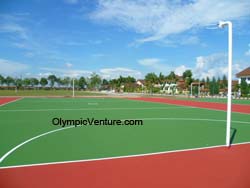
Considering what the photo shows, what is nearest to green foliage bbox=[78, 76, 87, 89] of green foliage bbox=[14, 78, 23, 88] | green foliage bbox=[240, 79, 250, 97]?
green foliage bbox=[14, 78, 23, 88]

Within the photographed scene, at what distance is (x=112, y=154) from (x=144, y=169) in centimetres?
120

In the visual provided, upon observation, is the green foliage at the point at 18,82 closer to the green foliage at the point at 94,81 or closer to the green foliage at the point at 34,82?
the green foliage at the point at 34,82

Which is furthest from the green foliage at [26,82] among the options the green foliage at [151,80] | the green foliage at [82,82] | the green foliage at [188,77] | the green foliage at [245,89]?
the green foliage at [245,89]

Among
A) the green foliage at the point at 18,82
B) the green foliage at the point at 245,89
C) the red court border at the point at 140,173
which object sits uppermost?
the green foliage at the point at 18,82

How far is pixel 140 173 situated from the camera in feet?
14.4

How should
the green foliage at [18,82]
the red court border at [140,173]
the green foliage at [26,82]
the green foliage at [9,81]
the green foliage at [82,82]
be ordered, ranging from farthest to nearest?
the green foliage at [82,82]
the green foliage at [26,82]
the green foliage at [18,82]
the green foliage at [9,81]
the red court border at [140,173]

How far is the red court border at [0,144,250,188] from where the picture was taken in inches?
157

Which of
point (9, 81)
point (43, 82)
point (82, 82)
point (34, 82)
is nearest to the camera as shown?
point (9, 81)

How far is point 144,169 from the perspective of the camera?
15.1ft

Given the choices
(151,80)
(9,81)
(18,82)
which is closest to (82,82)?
(18,82)

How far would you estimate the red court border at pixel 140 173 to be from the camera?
3983mm

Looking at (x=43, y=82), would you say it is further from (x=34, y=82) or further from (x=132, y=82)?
(x=132, y=82)

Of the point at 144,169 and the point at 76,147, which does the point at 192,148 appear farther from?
the point at 76,147

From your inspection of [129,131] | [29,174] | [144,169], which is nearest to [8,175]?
[29,174]
